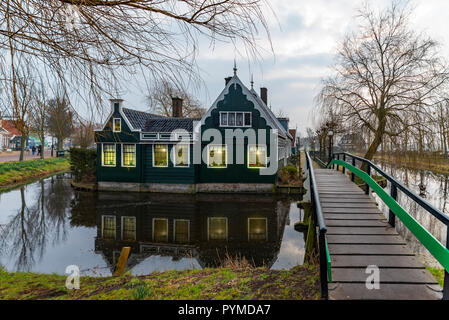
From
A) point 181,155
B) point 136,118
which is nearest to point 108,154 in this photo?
point 136,118

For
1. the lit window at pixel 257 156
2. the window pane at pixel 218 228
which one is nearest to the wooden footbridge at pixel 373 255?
the window pane at pixel 218 228

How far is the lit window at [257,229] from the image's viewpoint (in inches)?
378

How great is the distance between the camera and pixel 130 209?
13.7 meters

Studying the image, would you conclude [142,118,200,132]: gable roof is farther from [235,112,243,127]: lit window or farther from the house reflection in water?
the house reflection in water

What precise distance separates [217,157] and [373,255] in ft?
48.4

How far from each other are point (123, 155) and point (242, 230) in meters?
12.8

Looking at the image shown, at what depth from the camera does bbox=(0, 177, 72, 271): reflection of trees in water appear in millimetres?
7608

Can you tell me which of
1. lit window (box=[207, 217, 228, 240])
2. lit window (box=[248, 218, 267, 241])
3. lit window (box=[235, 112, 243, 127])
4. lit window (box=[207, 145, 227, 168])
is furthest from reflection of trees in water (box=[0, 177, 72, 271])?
lit window (box=[235, 112, 243, 127])

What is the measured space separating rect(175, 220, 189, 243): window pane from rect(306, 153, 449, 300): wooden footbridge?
561 cm

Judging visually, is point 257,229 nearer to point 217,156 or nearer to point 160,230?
point 160,230

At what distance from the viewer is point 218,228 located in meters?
10.7

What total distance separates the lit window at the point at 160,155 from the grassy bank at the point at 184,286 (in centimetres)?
1334
